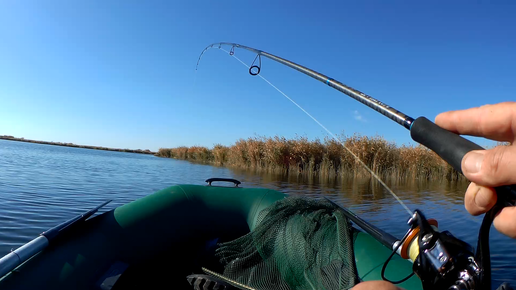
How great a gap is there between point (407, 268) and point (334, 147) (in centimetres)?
1173

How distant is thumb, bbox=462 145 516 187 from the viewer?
0.64m

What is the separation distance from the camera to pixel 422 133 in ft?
3.31

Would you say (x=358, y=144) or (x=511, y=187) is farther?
(x=358, y=144)

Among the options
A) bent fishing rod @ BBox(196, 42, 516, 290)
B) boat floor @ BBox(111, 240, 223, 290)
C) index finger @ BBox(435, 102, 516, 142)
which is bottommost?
boat floor @ BBox(111, 240, 223, 290)

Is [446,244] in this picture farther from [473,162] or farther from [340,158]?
[340,158]

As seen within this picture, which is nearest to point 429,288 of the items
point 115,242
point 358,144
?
point 115,242

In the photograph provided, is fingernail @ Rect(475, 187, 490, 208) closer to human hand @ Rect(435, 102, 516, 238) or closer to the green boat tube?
human hand @ Rect(435, 102, 516, 238)

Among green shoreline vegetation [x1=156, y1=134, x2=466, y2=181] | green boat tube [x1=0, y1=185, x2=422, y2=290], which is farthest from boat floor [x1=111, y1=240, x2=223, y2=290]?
green shoreline vegetation [x1=156, y1=134, x2=466, y2=181]

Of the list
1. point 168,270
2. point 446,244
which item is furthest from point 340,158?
point 446,244

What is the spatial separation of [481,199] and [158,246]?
2.47 metres

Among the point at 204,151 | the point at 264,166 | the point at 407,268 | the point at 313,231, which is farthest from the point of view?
the point at 204,151

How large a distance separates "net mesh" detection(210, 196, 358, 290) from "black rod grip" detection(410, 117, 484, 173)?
1.22 meters

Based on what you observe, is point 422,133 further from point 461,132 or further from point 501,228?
point 501,228

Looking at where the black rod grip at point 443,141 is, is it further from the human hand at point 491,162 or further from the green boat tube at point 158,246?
the green boat tube at point 158,246
